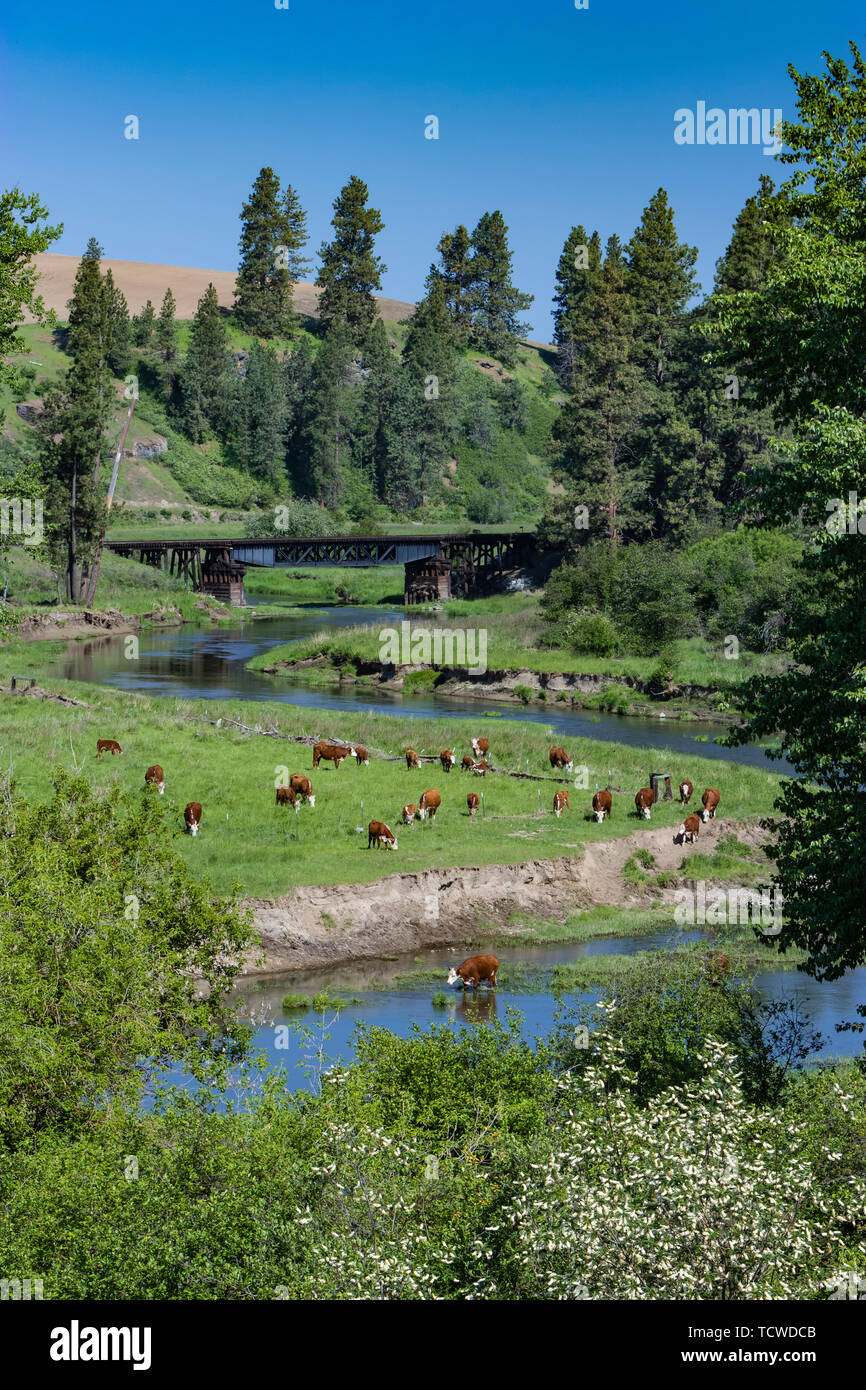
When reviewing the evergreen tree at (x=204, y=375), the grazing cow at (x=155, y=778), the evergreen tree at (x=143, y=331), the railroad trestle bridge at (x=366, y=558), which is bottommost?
the grazing cow at (x=155, y=778)

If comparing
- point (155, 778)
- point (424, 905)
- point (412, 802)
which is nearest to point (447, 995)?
point (424, 905)

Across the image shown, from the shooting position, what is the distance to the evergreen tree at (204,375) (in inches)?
6850

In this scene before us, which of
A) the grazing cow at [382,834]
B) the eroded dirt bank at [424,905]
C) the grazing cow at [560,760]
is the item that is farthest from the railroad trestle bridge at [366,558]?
the grazing cow at [382,834]

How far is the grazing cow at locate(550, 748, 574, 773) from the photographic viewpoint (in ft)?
159

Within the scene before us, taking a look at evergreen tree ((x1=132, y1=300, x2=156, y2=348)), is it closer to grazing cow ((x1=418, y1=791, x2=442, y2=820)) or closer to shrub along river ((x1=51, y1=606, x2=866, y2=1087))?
shrub along river ((x1=51, y1=606, x2=866, y2=1087))

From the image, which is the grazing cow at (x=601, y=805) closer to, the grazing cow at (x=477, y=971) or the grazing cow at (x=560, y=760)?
the grazing cow at (x=560, y=760)

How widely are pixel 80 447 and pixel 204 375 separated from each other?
79.5 m

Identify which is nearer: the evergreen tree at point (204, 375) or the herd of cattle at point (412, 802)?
the herd of cattle at point (412, 802)

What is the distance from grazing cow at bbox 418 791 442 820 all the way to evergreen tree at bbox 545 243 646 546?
6930 centimetres

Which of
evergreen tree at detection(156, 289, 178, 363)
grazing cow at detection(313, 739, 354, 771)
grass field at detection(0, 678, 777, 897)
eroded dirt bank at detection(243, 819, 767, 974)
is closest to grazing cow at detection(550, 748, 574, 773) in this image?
grass field at detection(0, 678, 777, 897)

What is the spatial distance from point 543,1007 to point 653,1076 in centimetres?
821

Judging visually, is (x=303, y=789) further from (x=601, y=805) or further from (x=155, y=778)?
(x=601, y=805)

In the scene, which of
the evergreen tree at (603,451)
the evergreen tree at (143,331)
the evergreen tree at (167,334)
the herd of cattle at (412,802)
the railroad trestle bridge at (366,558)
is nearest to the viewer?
the herd of cattle at (412,802)

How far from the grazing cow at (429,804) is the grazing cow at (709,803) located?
26.9ft
